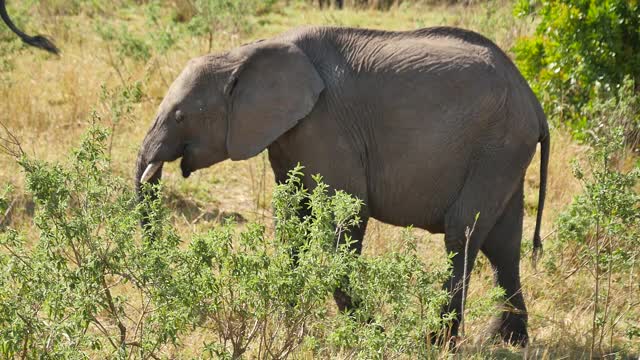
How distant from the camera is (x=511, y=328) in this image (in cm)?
615

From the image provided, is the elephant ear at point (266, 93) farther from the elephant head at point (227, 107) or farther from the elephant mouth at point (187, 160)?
the elephant mouth at point (187, 160)

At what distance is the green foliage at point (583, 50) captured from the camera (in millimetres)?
8453

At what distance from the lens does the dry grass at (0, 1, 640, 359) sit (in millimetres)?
6508

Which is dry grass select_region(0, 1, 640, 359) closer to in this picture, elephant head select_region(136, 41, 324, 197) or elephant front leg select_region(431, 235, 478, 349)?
elephant front leg select_region(431, 235, 478, 349)

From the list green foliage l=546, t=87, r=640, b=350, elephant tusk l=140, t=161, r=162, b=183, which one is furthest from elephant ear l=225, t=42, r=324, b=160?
green foliage l=546, t=87, r=640, b=350

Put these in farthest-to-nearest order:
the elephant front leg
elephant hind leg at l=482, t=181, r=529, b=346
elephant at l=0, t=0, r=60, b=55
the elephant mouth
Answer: elephant at l=0, t=0, r=60, b=55 → elephant hind leg at l=482, t=181, r=529, b=346 → the elephant mouth → the elephant front leg

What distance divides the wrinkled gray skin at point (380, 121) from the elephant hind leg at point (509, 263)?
0.25 m

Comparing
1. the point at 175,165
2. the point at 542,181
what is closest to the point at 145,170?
the point at 542,181

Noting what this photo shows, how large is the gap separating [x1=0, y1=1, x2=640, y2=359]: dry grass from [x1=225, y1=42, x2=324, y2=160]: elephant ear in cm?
108

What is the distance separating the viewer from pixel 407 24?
13.2m

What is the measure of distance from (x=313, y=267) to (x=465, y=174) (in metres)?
1.51

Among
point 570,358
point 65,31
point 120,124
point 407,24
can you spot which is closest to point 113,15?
point 65,31

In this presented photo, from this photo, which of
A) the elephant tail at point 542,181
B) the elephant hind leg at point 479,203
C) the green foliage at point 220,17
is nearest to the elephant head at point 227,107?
the elephant hind leg at point 479,203

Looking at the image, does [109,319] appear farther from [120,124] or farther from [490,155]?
[120,124]
